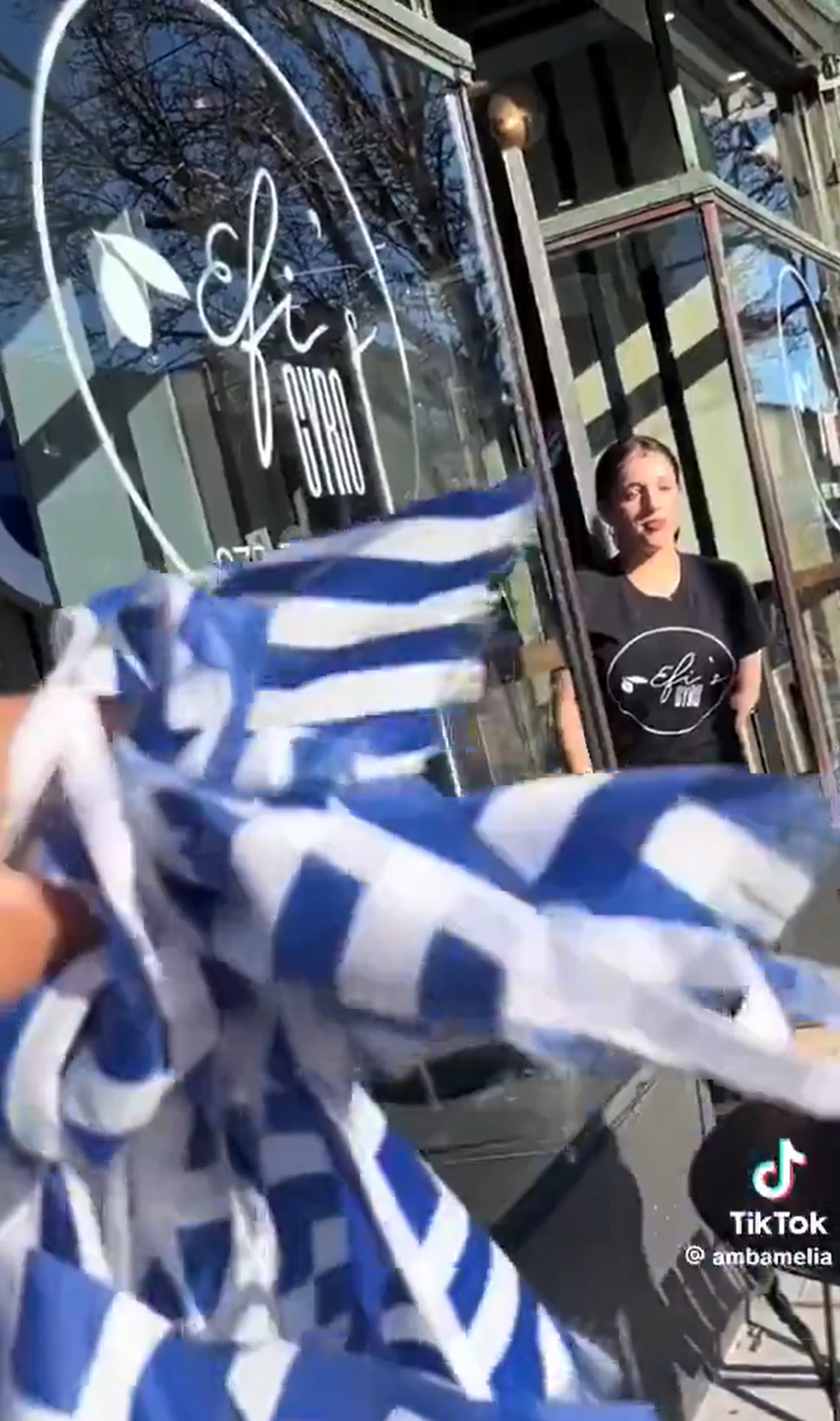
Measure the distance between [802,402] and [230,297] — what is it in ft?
13.6

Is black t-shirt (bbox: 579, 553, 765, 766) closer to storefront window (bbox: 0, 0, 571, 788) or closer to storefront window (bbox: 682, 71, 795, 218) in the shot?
storefront window (bbox: 0, 0, 571, 788)

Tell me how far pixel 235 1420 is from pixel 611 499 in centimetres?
306

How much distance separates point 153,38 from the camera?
2191mm

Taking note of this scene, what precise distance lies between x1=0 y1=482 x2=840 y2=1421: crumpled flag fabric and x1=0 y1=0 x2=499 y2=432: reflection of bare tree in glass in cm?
113

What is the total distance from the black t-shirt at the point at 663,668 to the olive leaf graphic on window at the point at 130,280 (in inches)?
59.8

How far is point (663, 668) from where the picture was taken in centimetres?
341

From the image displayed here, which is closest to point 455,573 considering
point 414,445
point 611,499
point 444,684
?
point 444,684

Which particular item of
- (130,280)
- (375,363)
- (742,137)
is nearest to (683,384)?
(742,137)

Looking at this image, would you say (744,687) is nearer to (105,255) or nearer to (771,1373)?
(771,1373)

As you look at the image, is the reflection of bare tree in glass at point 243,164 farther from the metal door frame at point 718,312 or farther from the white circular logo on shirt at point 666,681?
the metal door frame at point 718,312

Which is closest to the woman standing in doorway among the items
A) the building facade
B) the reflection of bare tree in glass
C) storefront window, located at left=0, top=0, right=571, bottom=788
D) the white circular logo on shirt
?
the white circular logo on shirt

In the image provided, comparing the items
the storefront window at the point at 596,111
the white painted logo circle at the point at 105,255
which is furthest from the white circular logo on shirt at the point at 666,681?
the storefront window at the point at 596,111

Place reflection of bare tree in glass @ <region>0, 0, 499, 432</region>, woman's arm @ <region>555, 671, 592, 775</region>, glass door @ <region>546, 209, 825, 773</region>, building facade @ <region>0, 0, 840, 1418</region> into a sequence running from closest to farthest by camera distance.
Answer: building facade @ <region>0, 0, 840, 1418</region> < reflection of bare tree in glass @ <region>0, 0, 499, 432</region> < woman's arm @ <region>555, 671, 592, 775</region> < glass door @ <region>546, 209, 825, 773</region>

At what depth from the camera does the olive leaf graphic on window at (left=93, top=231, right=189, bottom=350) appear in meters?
1.96
